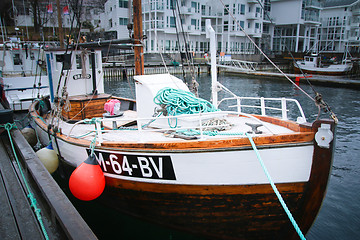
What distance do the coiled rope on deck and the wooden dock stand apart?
2821 mm

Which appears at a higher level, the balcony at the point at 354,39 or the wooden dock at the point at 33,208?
the balcony at the point at 354,39

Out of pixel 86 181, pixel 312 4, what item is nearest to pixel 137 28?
pixel 86 181

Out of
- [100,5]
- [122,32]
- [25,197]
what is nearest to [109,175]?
[25,197]

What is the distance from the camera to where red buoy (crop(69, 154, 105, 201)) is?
5.22 meters

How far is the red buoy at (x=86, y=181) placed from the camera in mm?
5219

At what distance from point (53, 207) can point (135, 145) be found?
5.83ft

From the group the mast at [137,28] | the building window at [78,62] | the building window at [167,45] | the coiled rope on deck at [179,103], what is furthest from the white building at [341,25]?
the coiled rope on deck at [179,103]

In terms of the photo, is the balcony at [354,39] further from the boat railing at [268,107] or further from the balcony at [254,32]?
the boat railing at [268,107]

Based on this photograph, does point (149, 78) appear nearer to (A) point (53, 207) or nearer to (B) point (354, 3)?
(A) point (53, 207)

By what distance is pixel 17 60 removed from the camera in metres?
A: 22.4

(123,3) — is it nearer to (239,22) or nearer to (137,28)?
(239,22)

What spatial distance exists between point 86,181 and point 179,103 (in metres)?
2.57

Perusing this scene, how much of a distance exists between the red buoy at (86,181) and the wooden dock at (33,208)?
32cm

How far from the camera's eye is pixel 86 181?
523 cm
